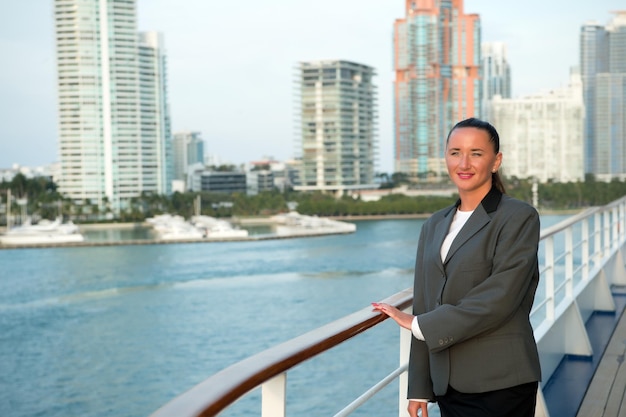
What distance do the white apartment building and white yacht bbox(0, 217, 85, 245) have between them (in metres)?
35.7

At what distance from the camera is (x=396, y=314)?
1.13m

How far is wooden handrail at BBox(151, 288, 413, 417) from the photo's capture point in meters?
0.67

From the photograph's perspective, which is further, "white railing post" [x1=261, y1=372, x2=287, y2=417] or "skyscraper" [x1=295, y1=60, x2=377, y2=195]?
"skyscraper" [x1=295, y1=60, x2=377, y2=195]

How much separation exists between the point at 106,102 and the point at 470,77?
38302 mm

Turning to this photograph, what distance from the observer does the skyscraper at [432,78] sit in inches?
3445

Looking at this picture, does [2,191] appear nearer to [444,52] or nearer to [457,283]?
[444,52]

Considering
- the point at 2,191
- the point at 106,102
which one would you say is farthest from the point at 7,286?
the point at 106,102

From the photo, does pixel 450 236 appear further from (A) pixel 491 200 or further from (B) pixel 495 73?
(B) pixel 495 73

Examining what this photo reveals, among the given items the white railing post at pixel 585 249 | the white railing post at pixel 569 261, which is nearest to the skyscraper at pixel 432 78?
the white railing post at pixel 585 249

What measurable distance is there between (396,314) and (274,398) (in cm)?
33

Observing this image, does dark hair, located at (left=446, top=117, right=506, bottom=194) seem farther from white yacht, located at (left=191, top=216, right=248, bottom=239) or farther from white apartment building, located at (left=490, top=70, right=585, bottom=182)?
white apartment building, located at (left=490, top=70, right=585, bottom=182)

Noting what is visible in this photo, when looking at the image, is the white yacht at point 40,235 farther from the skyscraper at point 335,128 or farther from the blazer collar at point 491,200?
the blazer collar at point 491,200

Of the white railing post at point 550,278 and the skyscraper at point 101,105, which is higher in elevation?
the skyscraper at point 101,105

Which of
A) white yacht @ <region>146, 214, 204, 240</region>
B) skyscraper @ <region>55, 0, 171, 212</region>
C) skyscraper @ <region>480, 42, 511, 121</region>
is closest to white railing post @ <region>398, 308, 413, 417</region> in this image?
white yacht @ <region>146, 214, 204, 240</region>
